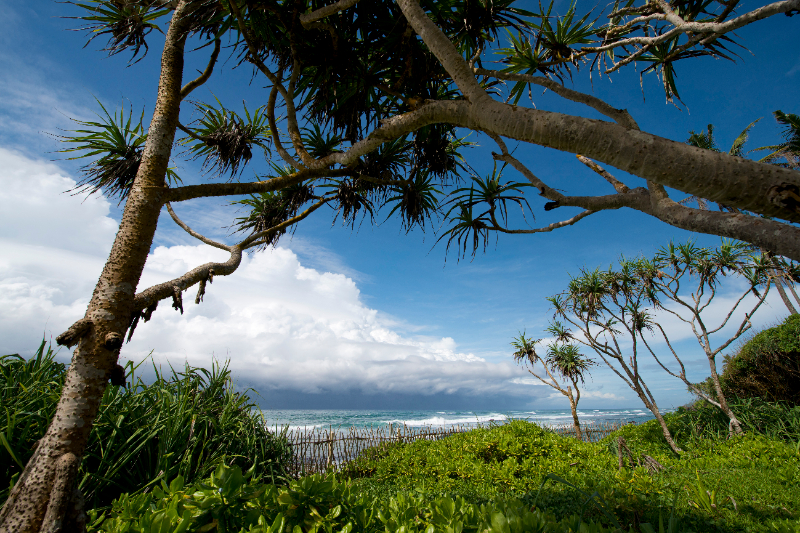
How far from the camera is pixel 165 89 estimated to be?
89.4 inches

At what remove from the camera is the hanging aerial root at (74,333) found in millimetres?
1562

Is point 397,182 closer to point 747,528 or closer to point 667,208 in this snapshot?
point 667,208

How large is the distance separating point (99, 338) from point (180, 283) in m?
0.54

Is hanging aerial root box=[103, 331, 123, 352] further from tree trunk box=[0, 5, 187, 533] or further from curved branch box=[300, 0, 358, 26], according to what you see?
curved branch box=[300, 0, 358, 26]

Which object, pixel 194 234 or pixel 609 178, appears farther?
pixel 194 234

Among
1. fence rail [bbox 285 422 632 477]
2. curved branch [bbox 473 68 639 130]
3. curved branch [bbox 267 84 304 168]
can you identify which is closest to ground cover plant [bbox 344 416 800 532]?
fence rail [bbox 285 422 632 477]

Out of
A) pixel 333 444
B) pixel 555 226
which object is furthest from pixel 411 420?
pixel 555 226

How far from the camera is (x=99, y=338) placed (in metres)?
1.68

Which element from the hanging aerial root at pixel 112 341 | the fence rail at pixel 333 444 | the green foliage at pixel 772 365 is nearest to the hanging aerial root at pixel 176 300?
the hanging aerial root at pixel 112 341

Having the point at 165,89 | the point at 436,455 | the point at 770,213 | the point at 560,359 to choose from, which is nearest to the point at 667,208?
the point at 770,213

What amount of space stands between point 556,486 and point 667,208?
13.5 feet

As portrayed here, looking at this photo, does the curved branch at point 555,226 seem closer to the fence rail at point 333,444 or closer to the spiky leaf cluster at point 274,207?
the spiky leaf cluster at point 274,207

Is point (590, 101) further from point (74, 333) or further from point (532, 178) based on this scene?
point (74, 333)

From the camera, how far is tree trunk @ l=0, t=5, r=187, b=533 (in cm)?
141
